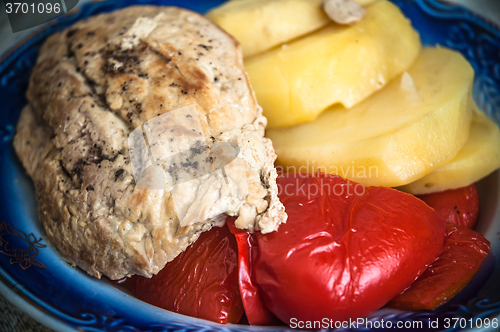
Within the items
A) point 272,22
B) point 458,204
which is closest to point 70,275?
point 272,22

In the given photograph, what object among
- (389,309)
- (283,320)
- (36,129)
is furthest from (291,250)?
(36,129)

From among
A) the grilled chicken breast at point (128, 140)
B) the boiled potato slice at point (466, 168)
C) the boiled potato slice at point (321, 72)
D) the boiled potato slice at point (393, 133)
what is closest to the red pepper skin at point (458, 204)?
the boiled potato slice at point (466, 168)

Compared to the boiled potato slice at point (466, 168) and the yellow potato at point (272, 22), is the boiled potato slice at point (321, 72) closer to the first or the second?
the yellow potato at point (272, 22)

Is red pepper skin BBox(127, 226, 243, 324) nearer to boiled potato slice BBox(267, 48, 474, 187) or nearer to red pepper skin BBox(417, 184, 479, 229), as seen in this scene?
boiled potato slice BBox(267, 48, 474, 187)

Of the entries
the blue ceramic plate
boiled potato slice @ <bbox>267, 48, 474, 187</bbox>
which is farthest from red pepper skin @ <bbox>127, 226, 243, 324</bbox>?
boiled potato slice @ <bbox>267, 48, 474, 187</bbox>

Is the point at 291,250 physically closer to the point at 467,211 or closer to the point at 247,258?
the point at 247,258

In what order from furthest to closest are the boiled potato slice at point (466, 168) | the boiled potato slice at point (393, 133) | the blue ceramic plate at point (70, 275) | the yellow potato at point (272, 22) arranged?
the yellow potato at point (272, 22), the boiled potato slice at point (466, 168), the boiled potato slice at point (393, 133), the blue ceramic plate at point (70, 275)

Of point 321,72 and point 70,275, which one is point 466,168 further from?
point 70,275

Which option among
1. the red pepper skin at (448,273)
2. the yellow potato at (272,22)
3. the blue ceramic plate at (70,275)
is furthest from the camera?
the yellow potato at (272,22)
